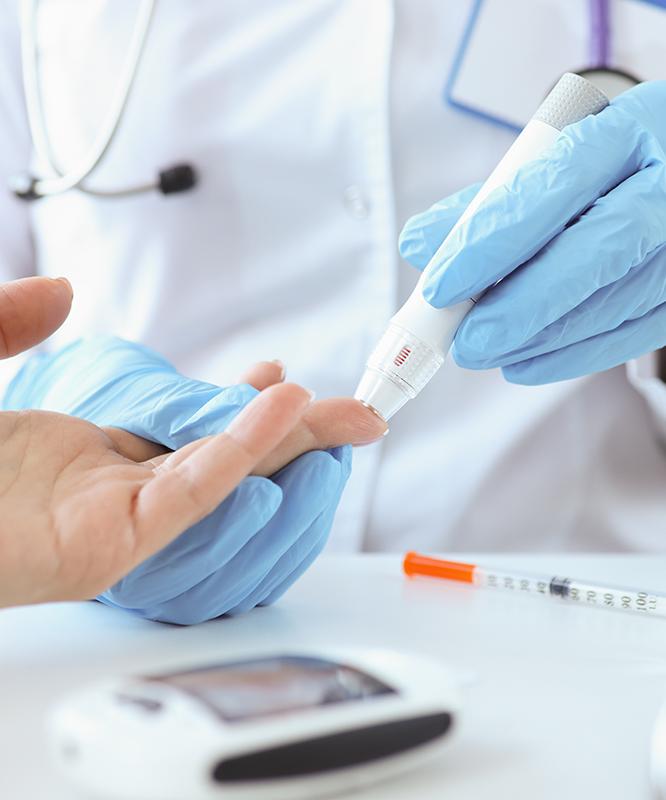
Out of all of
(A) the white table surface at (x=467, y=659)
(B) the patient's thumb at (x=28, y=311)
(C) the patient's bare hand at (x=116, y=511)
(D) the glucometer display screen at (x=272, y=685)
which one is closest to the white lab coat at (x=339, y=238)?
(A) the white table surface at (x=467, y=659)

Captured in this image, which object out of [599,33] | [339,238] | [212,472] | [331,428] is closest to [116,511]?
[212,472]

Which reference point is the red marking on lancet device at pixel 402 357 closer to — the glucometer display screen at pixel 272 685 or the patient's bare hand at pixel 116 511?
the patient's bare hand at pixel 116 511

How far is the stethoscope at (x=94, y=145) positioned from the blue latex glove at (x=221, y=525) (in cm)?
27

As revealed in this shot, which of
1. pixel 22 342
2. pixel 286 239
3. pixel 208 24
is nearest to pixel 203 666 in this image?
pixel 22 342

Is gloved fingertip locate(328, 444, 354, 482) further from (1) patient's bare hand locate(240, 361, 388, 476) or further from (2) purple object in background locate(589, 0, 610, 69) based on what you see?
(2) purple object in background locate(589, 0, 610, 69)

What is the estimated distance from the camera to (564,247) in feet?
2.40

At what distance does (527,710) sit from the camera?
1.69 feet

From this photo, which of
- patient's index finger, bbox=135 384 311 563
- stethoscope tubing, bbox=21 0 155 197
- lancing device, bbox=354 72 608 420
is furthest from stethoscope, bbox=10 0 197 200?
patient's index finger, bbox=135 384 311 563

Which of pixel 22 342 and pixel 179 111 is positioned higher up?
pixel 179 111

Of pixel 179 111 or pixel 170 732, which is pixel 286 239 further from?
pixel 170 732

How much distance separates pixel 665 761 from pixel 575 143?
1.50ft

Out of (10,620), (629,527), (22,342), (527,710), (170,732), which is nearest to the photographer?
(170,732)

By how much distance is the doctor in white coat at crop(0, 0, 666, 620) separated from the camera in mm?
1039

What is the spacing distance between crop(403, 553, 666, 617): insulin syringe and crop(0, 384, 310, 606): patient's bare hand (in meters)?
0.28
